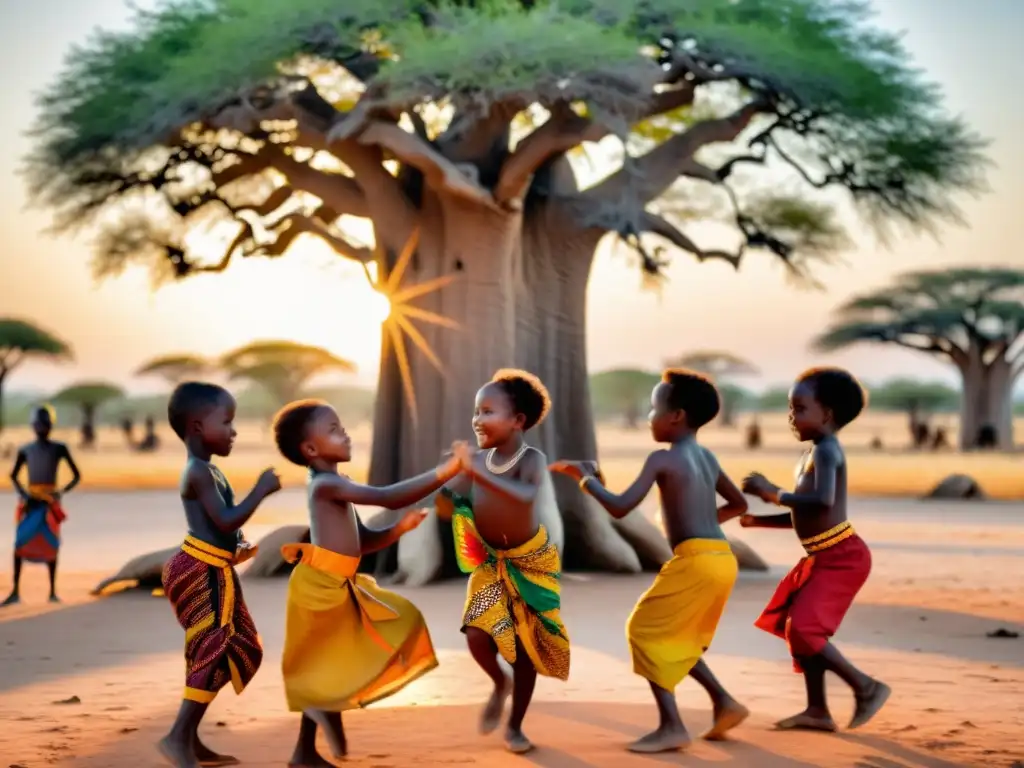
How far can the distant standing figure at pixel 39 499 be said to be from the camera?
11359mm

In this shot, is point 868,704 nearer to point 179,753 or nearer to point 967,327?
point 179,753

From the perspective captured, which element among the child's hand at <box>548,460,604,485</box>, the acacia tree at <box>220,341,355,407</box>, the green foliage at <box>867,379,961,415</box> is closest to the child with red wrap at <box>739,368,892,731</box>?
the child's hand at <box>548,460,604,485</box>

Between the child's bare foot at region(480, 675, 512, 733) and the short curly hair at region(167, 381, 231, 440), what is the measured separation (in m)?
1.64

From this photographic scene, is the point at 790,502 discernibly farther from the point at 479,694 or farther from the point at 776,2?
the point at 776,2

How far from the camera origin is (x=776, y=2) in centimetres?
1512

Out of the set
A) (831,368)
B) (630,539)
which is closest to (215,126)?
(630,539)

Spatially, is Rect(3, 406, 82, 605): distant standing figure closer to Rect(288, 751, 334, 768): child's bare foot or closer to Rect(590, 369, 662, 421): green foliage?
Rect(288, 751, 334, 768): child's bare foot

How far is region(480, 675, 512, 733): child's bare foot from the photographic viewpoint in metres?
5.89

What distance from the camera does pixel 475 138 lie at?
1340 centimetres

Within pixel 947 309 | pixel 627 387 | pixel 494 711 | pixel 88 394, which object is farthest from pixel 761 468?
pixel 627 387

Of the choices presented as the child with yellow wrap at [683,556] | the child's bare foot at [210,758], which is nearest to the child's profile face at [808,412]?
the child with yellow wrap at [683,556]

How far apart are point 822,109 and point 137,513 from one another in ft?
42.7

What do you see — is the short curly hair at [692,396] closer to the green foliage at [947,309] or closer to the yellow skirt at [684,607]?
the yellow skirt at [684,607]

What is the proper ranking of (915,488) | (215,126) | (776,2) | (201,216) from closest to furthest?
(215,126) → (776,2) → (201,216) → (915,488)
